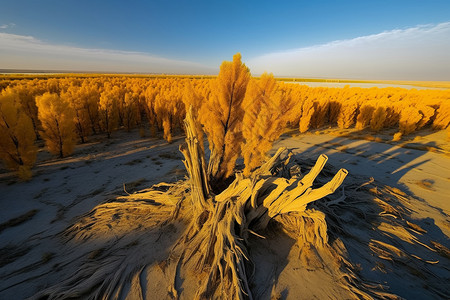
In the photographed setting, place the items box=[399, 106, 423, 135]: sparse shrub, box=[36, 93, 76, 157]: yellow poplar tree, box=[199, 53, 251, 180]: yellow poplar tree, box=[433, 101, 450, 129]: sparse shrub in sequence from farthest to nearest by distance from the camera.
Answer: box=[433, 101, 450, 129]: sparse shrub, box=[399, 106, 423, 135]: sparse shrub, box=[36, 93, 76, 157]: yellow poplar tree, box=[199, 53, 251, 180]: yellow poplar tree

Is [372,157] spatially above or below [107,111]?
below

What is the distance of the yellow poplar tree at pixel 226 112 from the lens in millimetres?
5164

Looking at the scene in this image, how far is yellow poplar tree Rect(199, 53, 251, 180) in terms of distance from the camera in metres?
5.16

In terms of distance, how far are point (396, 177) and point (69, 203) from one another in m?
15.9

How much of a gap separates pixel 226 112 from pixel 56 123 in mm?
12296

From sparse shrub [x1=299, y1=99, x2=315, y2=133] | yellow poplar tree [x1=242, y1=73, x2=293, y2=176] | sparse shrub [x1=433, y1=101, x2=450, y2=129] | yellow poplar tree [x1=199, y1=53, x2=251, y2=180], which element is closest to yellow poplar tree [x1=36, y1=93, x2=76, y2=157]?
yellow poplar tree [x1=199, y1=53, x2=251, y2=180]

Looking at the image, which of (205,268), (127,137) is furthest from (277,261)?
(127,137)

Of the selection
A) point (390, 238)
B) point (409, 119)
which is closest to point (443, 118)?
point (409, 119)

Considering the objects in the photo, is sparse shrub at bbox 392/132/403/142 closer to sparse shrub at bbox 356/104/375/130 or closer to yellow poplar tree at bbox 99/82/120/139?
sparse shrub at bbox 356/104/375/130

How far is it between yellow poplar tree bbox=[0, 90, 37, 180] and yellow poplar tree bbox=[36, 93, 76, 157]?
1212mm

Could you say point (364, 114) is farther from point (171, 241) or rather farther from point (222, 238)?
point (171, 241)

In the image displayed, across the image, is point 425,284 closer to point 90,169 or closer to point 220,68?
point 220,68

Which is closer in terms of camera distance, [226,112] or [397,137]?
[226,112]

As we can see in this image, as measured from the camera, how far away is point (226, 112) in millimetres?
5426
